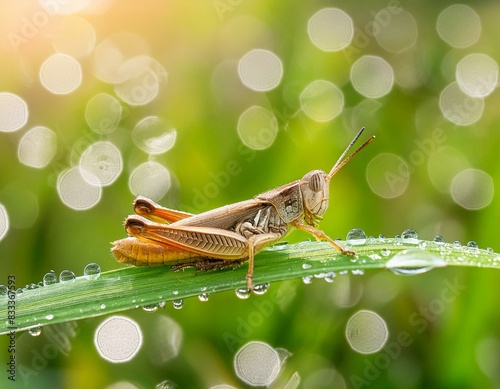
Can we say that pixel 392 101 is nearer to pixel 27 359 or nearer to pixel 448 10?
pixel 448 10

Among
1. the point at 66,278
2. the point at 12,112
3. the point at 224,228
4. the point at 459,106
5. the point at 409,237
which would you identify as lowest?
the point at 409,237

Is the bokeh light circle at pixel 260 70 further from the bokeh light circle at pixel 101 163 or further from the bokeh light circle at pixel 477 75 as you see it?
the bokeh light circle at pixel 477 75

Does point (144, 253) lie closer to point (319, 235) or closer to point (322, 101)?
point (319, 235)

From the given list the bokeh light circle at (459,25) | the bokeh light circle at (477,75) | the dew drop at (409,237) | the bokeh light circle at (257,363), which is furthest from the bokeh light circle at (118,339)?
the bokeh light circle at (459,25)

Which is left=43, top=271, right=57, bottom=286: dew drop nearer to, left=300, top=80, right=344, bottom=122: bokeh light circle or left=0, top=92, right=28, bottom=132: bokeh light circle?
left=300, top=80, right=344, bottom=122: bokeh light circle

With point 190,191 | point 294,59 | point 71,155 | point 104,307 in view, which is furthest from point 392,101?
point 104,307

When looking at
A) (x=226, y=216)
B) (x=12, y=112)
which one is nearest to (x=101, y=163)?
(x=12, y=112)
